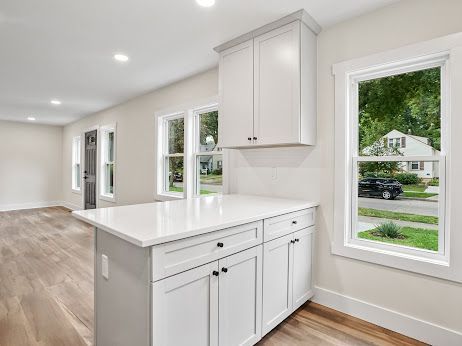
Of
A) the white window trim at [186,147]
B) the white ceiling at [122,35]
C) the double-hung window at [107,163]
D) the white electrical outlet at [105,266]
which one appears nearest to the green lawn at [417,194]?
the white ceiling at [122,35]

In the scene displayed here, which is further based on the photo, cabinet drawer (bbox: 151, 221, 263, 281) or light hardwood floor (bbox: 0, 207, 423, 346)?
light hardwood floor (bbox: 0, 207, 423, 346)

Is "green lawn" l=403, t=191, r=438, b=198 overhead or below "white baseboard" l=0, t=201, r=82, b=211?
overhead

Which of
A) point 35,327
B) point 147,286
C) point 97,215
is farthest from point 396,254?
point 35,327

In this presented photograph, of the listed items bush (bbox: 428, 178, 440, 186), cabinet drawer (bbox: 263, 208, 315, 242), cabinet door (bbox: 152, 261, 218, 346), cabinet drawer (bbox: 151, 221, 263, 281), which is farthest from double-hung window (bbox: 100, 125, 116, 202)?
bush (bbox: 428, 178, 440, 186)

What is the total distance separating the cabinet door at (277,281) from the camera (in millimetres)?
1891

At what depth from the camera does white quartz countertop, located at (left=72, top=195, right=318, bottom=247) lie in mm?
1274

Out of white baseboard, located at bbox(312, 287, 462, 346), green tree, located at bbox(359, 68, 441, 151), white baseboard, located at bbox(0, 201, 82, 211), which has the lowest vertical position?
white baseboard, located at bbox(312, 287, 462, 346)

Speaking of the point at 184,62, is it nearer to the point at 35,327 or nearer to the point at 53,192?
the point at 35,327

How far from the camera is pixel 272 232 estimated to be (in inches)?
76.6

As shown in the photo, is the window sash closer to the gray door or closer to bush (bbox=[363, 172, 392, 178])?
bush (bbox=[363, 172, 392, 178])

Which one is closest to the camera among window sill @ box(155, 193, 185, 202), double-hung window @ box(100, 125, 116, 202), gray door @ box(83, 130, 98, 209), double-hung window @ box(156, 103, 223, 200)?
double-hung window @ box(156, 103, 223, 200)

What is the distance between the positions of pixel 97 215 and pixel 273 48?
1.96 m

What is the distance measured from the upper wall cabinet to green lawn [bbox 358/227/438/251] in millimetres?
1034

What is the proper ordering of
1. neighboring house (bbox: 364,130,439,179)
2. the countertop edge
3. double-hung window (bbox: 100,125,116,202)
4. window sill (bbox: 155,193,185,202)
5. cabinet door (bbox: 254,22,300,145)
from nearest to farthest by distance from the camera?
the countertop edge → neighboring house (bbox: 364,130,439,179) → cabinet door (bbox: 254,22,300,145) → window sill (bbox: 155,193,185,202) → double-hung window (bbox: 100,125,116,202)
